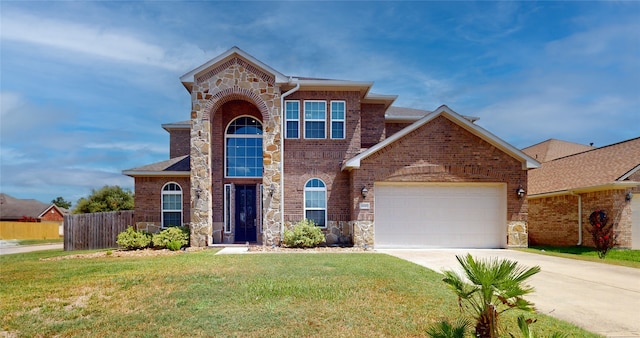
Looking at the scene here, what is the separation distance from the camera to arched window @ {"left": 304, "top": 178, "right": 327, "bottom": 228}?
1741 centimetres

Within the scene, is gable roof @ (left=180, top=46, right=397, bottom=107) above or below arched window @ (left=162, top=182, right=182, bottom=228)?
above

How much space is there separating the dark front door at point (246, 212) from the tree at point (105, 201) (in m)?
26.7

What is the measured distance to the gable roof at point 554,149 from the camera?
86.6 feet

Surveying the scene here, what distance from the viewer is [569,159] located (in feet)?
69.4

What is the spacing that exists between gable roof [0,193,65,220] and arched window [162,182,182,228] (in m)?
45.0

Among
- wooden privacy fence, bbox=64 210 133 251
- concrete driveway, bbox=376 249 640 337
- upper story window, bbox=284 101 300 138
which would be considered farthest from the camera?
wooden privacy fence, bbox=64 210 133 251

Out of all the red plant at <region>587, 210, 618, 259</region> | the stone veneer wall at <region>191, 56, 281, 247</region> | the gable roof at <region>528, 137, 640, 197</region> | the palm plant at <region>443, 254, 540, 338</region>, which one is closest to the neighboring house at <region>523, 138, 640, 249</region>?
the gable roof at <region>528, 137, 640, 197</region>

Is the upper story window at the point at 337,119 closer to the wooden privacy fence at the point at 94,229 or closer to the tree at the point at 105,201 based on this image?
the wooden privacy fence at the point at 94,229

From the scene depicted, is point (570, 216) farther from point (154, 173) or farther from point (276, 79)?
point (154, 173)

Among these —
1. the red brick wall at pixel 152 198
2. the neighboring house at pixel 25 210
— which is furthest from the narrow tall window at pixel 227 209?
the neighboring house at pixel 25 210

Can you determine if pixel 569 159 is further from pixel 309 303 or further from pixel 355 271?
pixel 309 303

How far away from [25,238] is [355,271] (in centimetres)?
4171

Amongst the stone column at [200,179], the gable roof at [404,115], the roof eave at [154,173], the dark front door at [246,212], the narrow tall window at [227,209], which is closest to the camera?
the stone column at [200,179]

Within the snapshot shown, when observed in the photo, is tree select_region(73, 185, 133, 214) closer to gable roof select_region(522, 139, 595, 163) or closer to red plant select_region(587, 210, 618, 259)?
gable roof select_region(522, 139, 595, 163)
